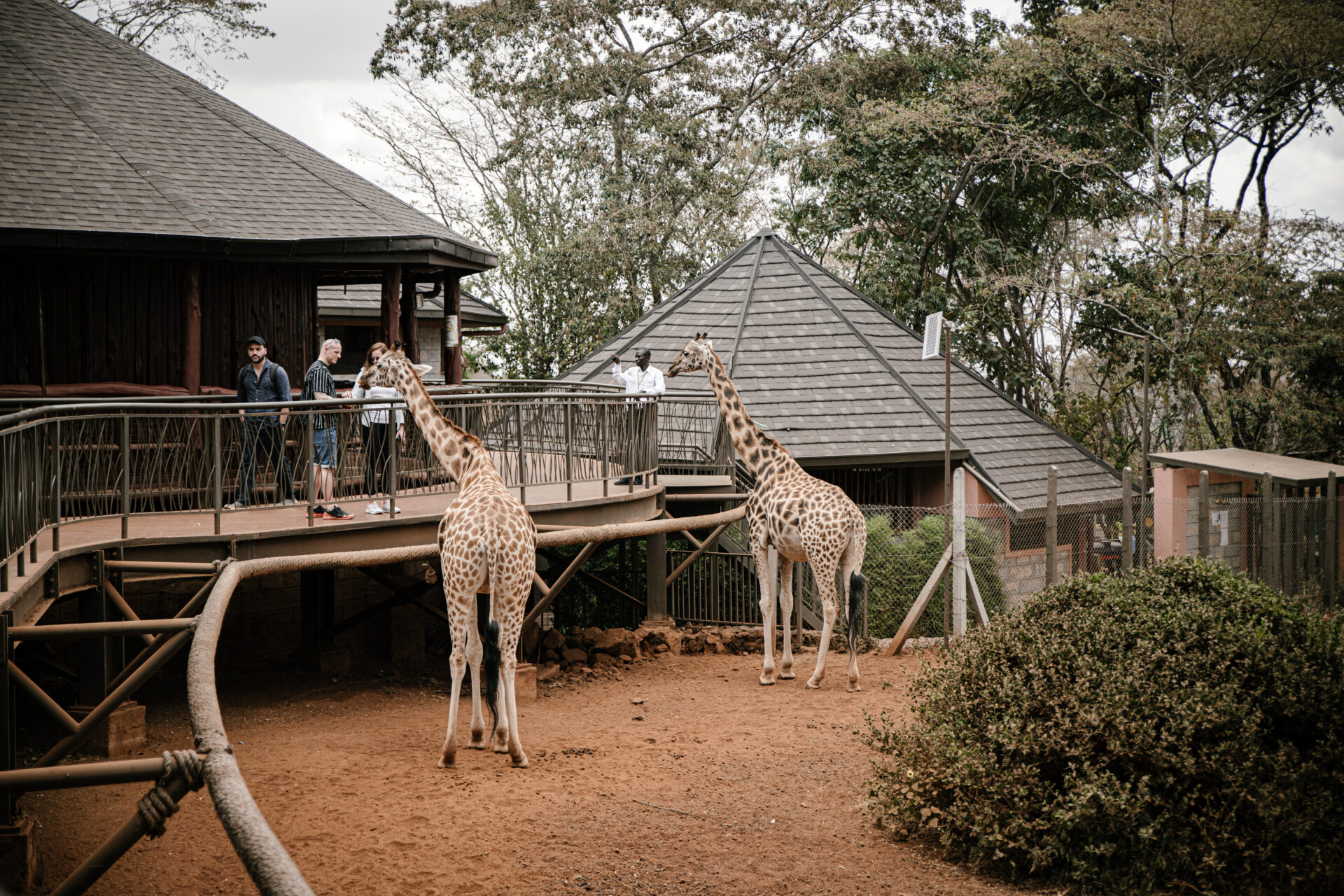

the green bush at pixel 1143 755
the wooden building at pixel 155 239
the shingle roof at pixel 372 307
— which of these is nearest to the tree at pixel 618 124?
the shingle roof at pixel 372 307

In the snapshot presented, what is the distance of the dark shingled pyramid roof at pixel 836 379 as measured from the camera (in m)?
18.2

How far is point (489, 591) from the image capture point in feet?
30.5

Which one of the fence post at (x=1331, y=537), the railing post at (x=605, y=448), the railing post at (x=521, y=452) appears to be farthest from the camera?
the fence post at (x=1331, y=537)

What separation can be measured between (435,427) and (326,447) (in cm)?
110

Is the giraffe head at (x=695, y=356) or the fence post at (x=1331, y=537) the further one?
the fence post at (x=1331, y=537)

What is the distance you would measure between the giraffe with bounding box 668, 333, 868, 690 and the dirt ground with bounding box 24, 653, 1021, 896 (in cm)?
97

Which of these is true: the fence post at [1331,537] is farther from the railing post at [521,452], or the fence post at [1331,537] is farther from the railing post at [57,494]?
the railing post at [57,494]

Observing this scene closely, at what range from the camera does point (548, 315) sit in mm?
29188

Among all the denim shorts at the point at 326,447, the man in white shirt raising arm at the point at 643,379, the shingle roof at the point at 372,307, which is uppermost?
the shingle roof at the point at 372,307

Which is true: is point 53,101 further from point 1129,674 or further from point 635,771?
point 1129,674

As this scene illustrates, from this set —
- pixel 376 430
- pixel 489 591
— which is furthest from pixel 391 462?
pixel 489 591

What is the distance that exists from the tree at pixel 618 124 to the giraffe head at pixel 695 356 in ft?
45.5

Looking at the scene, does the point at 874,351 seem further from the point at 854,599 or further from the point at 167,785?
the point at 167,785

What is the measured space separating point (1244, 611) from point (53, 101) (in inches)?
606
